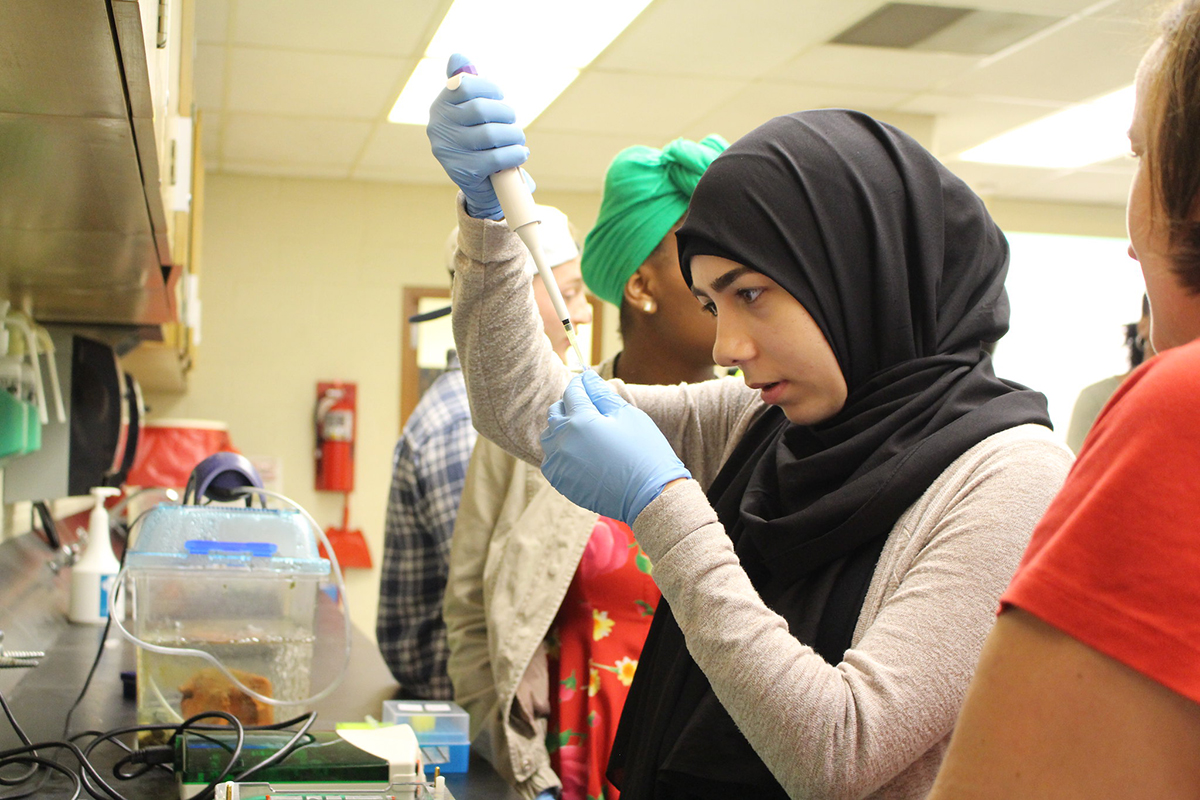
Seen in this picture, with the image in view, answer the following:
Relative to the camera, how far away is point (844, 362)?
3.22 feet

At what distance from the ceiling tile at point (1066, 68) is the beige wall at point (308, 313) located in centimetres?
264

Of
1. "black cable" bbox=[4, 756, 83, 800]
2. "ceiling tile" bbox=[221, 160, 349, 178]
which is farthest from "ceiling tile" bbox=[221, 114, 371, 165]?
"black cable" bbox=[4, 756, 83, 800]

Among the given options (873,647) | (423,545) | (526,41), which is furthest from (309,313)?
(873,647)

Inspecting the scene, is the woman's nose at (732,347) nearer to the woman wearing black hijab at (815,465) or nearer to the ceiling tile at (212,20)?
the woman wearing black hijab at (815,465)

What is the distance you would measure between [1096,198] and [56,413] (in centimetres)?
545

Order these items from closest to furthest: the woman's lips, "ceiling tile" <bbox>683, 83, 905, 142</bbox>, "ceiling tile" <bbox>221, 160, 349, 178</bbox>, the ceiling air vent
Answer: the woman's lips < the ceiling air vent < "ceiling tile" <bbox>683, 83, 905, 142</bbox> < "ceiling tile" <bbox>221, 160, 349, 178</bbox>

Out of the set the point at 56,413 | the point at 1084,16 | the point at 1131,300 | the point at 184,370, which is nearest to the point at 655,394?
the point at 56,413

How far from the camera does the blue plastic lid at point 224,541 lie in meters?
1.25

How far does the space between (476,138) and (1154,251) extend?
26.3 inches

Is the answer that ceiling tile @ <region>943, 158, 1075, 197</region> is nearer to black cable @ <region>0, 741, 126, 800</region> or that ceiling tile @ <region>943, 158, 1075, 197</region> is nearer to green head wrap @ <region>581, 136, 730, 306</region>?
green head wrap @ <region>581, 136, 730, 306</region>

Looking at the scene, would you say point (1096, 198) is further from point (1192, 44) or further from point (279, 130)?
point (1192, 44)

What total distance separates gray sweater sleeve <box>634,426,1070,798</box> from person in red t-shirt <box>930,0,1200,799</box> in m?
0.23

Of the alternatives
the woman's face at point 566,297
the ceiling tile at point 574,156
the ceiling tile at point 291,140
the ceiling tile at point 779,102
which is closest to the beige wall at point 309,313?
the ceiling tile at point 291,140

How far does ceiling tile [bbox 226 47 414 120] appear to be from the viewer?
11.8ft
